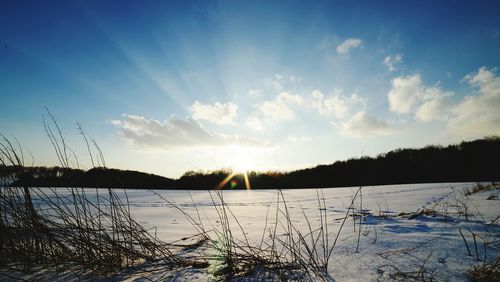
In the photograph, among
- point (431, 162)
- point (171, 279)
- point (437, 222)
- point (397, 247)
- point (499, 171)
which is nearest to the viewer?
point (171, 279)

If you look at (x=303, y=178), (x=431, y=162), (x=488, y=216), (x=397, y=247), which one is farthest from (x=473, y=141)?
(x=397, y=247)

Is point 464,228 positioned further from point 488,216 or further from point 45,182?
point 45,182

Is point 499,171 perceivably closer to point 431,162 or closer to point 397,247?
point 431,162

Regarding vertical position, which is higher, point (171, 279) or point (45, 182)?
point (45, 182)

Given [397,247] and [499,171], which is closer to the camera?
[397,247]

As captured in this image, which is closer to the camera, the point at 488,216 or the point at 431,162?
the point at 488,216

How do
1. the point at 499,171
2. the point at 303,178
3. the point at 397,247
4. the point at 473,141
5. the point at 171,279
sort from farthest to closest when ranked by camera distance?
the point at 303,178, the point at 473,141, the point at 499,171, the point at 397,247, the point at 171,279

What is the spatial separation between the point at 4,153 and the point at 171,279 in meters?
1.70

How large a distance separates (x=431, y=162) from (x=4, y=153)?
24317 mm

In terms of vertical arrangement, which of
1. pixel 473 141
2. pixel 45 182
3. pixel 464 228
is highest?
pixel 473 141

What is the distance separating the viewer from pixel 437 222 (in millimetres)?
2117

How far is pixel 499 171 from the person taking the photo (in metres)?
16.1

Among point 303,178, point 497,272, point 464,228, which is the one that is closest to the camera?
point 497,272

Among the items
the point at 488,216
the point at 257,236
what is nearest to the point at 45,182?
the point at 257,236
